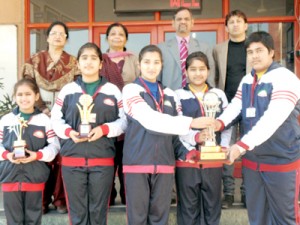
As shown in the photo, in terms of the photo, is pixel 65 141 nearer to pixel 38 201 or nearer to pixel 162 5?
pixel 38 201

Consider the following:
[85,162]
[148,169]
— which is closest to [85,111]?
[85,162]

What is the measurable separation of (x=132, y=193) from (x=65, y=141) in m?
0.76

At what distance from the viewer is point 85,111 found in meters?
3.52

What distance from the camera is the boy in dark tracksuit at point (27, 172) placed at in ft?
12.2

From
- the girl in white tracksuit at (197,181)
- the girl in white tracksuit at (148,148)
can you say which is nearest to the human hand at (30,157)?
the girl in white tracksuit at (148,148)

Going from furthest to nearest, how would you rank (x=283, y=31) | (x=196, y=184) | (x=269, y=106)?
1. (x=283, y=31)
2. (x=196, y=184)
3. (x=269, y=106)

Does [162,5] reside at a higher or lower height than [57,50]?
higher

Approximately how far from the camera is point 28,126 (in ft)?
12.5

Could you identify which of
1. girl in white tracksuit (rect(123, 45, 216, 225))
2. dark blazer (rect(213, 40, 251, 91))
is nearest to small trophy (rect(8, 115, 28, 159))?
girl in white tracksuit (rect(123, 45, 216, 225))

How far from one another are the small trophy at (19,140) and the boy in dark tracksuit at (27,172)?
0.05 meters

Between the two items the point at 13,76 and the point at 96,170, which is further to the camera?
the point at 13,76

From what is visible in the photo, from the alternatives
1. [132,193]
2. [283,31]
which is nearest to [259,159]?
[132,193]

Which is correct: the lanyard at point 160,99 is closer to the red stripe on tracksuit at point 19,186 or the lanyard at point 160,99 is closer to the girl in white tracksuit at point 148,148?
the girl in white tracksuit at point 148,148

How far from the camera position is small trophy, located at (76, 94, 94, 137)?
11.2ft
